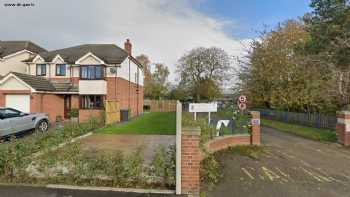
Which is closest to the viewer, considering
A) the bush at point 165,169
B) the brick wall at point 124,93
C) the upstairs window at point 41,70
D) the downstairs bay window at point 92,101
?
the bush at point 165,169

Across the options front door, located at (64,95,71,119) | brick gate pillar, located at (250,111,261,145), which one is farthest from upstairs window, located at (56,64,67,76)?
brick gate pillar, located at (250,111,261,145)

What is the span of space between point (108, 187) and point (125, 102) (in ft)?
65.6

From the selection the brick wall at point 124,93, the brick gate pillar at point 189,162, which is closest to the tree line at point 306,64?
the brick wall at point 124,93

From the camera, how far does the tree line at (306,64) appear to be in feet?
56.0

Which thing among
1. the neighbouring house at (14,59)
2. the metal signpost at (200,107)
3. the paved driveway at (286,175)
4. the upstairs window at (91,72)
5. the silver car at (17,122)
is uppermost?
the neighbouring house at (14,59)

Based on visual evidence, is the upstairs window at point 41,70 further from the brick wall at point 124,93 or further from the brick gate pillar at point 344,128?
the brick gate pillar at point 344,128

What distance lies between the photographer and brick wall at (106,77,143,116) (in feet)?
69.3

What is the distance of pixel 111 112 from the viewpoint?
A: 1844 cm

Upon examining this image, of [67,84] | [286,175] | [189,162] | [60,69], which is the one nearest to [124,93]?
[67,84]

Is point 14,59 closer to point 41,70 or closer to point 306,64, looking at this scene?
point 41,70

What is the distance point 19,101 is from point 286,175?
20.4m

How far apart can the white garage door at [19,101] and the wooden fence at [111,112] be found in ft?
23.1

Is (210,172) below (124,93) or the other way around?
below

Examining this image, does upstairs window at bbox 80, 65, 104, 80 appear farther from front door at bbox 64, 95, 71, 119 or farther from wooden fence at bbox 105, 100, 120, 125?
front door at bbox 64, 95, 71, 119
